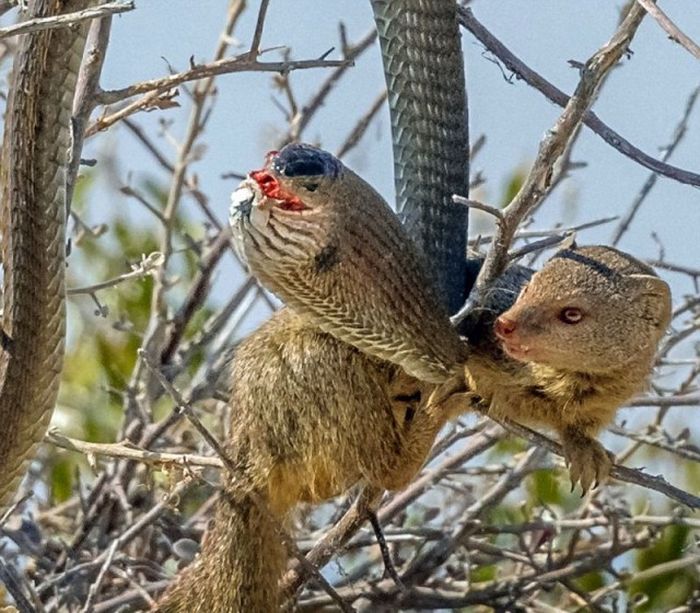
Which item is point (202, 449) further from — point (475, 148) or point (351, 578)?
point (475, 148)

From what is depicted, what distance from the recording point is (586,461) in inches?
84.6

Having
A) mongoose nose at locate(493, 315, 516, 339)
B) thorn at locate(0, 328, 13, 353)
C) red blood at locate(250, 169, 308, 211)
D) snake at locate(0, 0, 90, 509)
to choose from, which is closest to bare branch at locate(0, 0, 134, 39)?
snake at locate(0, 0, 90, 509)

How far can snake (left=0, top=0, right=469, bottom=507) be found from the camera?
1.86 m

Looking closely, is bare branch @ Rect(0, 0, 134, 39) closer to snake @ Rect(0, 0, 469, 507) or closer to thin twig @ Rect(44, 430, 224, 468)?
snake @ Rect(0, 0, 469, 507)

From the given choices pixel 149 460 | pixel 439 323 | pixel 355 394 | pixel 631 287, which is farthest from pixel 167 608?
pixel 631 287

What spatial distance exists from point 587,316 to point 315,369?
1.28ft

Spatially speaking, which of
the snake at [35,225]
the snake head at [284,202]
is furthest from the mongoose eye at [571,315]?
the snake at [35,225]

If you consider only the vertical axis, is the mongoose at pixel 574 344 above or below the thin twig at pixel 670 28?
below

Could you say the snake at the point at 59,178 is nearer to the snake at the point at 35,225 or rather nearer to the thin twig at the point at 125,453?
the snake at the point at 35,225

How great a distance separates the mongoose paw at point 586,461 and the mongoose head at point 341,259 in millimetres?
231

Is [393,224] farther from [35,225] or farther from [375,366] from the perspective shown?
[35,225]

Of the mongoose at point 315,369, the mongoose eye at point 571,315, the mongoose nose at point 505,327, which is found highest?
the mongoose eye at point 571,315

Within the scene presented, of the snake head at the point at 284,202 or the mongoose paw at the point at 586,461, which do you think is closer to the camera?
the snake head at the point at 284,202

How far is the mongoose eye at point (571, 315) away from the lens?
2037mm
